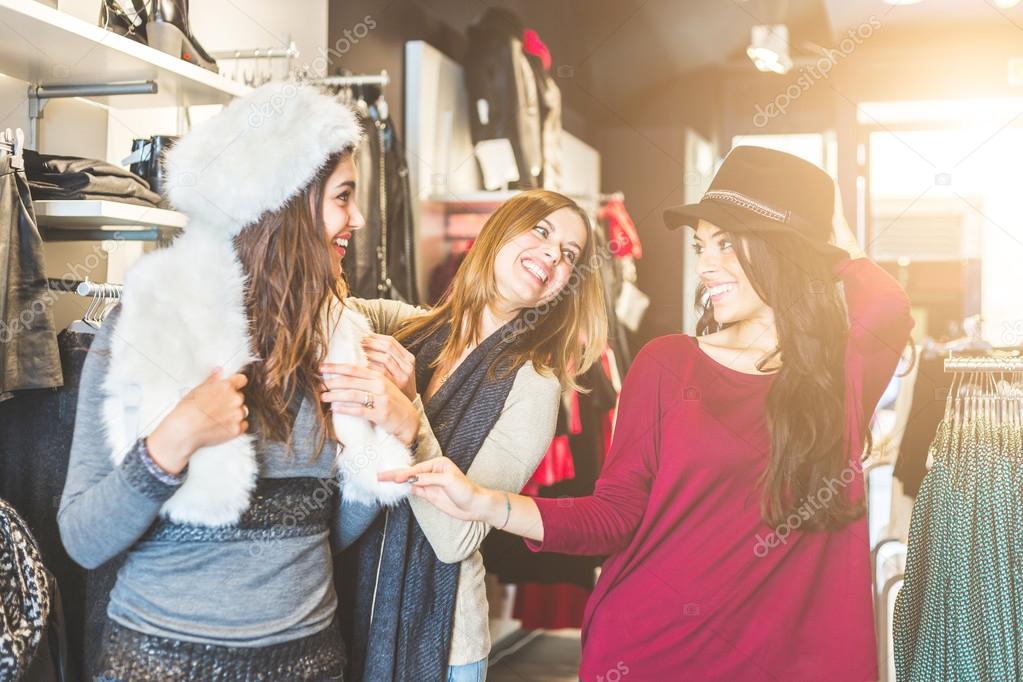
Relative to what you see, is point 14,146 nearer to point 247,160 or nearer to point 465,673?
point 247,160

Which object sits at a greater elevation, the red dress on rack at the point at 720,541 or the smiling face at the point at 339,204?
the smiling face at the point at 339,204

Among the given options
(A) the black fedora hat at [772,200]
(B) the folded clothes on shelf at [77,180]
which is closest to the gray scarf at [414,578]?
(A) the black fedora hat at [772,200]

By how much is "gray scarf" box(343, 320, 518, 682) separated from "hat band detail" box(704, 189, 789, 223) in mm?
463

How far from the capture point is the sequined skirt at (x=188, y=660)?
4.10 ft

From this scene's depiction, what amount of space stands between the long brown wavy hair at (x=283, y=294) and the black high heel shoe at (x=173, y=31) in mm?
828

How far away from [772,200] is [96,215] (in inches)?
47.7

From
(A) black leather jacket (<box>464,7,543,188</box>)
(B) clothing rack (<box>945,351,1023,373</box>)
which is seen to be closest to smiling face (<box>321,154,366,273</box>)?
(B) clothing rack (<box>945,351,1023,373</box>)

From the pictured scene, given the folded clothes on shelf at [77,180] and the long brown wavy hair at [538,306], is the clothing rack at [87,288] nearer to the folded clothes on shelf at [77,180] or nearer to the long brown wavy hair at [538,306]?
the folded clothes on shelf at [77,180]

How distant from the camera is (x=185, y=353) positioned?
130 centimetres

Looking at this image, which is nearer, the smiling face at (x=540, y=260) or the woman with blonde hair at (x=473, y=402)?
the woman with blonde hair at (x=473, y=402)

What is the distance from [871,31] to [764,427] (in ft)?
3.01

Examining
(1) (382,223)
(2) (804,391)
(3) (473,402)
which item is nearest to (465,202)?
(1) (382,223)

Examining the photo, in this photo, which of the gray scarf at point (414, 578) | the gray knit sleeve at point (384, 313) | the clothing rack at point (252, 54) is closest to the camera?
the gray scarf at point (414, 578)

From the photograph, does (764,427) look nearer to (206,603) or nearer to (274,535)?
(274,535)
